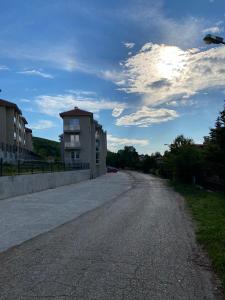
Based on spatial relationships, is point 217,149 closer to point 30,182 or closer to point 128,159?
point 30,182

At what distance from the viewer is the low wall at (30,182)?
22.5 m

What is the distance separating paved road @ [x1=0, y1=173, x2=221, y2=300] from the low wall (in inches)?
464

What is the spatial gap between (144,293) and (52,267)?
203 centimetres

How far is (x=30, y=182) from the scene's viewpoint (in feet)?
89.2

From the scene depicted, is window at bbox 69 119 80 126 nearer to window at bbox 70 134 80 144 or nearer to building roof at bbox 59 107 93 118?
building roof at bbox 59 107 93 118

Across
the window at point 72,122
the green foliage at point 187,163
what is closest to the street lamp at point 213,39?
the green foliage at point 187,163

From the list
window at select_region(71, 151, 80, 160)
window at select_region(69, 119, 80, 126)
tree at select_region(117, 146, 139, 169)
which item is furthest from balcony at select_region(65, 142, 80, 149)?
tree at select_region(117, 146, 139, 169)

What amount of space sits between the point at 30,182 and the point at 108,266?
68.5 feet

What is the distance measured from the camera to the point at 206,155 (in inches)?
1544

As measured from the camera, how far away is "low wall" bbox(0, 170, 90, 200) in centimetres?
2250

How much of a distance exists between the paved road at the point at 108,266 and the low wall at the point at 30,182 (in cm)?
1177

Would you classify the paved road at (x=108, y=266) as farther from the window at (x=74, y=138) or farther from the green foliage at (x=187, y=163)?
the window at (x=74, y=138)

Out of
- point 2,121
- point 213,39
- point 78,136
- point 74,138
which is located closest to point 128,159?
point 74,138

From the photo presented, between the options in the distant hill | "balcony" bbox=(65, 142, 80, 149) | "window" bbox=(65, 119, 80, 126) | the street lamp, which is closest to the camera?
the street lamp
